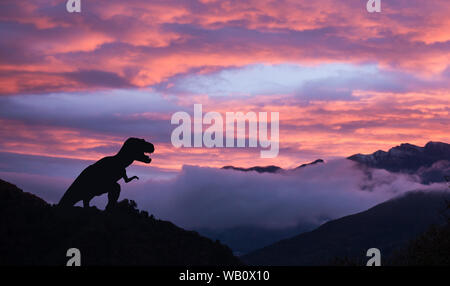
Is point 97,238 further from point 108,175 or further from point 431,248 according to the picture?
point 431,248

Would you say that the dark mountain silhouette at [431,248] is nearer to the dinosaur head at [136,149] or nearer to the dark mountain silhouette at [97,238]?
the dark mountain silhouette at [97,238]

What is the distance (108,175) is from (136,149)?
128 inches

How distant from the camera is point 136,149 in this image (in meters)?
52.4

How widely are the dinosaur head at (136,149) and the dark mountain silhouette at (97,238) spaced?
502 centimetres

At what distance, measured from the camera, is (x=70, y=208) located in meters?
54.5

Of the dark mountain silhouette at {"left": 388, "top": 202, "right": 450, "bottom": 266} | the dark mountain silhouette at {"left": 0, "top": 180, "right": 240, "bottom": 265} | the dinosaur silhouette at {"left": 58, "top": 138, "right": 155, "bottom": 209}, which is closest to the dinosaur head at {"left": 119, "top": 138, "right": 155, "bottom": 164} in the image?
the dinosaur silhouette at {"left": 58, "top": 138, "right": 155, "bottom": 209}

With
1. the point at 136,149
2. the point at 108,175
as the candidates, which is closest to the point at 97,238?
the point at 108,175

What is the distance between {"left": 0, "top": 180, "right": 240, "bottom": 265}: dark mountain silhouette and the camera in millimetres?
48500

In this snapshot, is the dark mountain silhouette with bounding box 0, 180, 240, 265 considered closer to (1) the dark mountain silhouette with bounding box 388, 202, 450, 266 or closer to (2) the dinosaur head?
(2) the dinosaur head

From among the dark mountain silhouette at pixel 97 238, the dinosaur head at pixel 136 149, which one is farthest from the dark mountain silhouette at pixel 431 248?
the dinosaur head at pixel 136 149

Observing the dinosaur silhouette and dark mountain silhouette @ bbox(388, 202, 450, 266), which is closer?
dark mountain silhouette @ bbox(388, 202, 450, 266)
